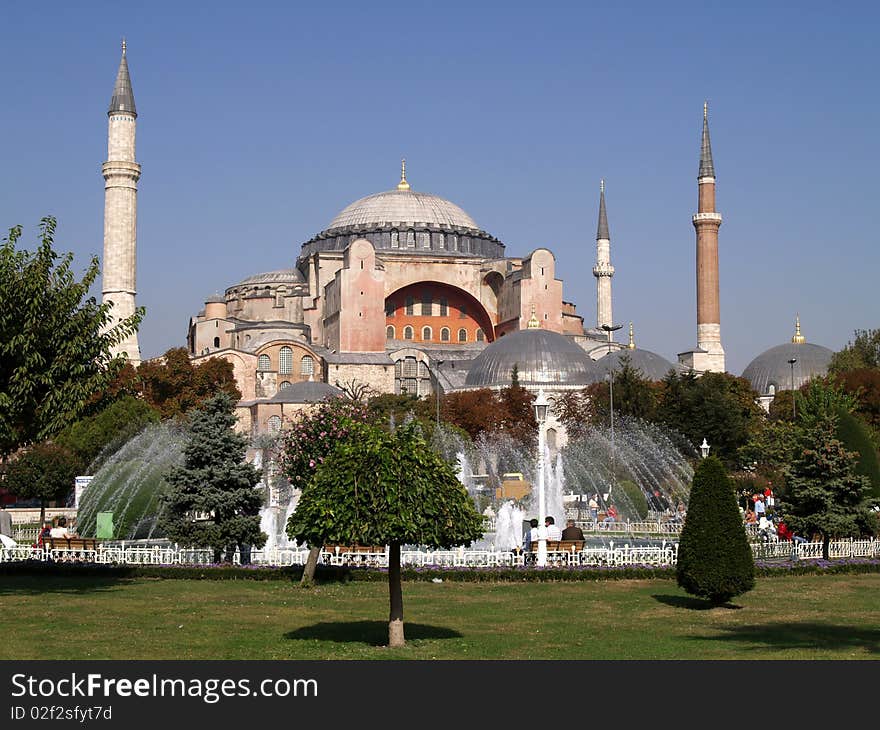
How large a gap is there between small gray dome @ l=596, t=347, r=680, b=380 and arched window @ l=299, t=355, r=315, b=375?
13984 millimetres

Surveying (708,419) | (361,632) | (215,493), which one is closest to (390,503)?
(361,632)

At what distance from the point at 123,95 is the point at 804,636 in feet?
155

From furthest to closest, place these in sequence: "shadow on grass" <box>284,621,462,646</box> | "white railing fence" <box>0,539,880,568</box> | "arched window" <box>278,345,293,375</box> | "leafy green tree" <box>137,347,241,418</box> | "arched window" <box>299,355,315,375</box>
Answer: "arched window" <box>299,355,315,375</box>, "arched window" <box>278,345,293,375</box>, "leafy green tree" <box>137,347,241,418</box>, "white railing fence" <box>0,539,880,568</box>, "shadow on grass" <box>284,621,462,646</box>

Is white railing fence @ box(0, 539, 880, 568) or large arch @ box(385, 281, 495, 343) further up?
large arch @ box(385, 281, 495, 343)

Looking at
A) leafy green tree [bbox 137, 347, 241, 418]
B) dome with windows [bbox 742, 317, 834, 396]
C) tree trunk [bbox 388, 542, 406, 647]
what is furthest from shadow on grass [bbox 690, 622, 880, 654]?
dome with windows [bbox 742, 317, 834, 396]

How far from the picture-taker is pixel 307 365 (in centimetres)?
6125

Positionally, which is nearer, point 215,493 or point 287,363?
point 215,493

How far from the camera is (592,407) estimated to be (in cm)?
4906

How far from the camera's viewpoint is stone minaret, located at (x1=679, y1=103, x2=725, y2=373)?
62125 millimetres

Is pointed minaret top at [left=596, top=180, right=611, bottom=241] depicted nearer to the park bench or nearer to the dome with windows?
the dome with windows

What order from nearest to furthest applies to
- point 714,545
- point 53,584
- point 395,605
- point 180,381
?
point 395,605, point 714,545, point 53,584, point 180,381

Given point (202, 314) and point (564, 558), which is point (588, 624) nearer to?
point (564, 558)

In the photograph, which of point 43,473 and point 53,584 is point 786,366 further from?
point 53,584

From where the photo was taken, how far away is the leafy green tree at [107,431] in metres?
39.2
